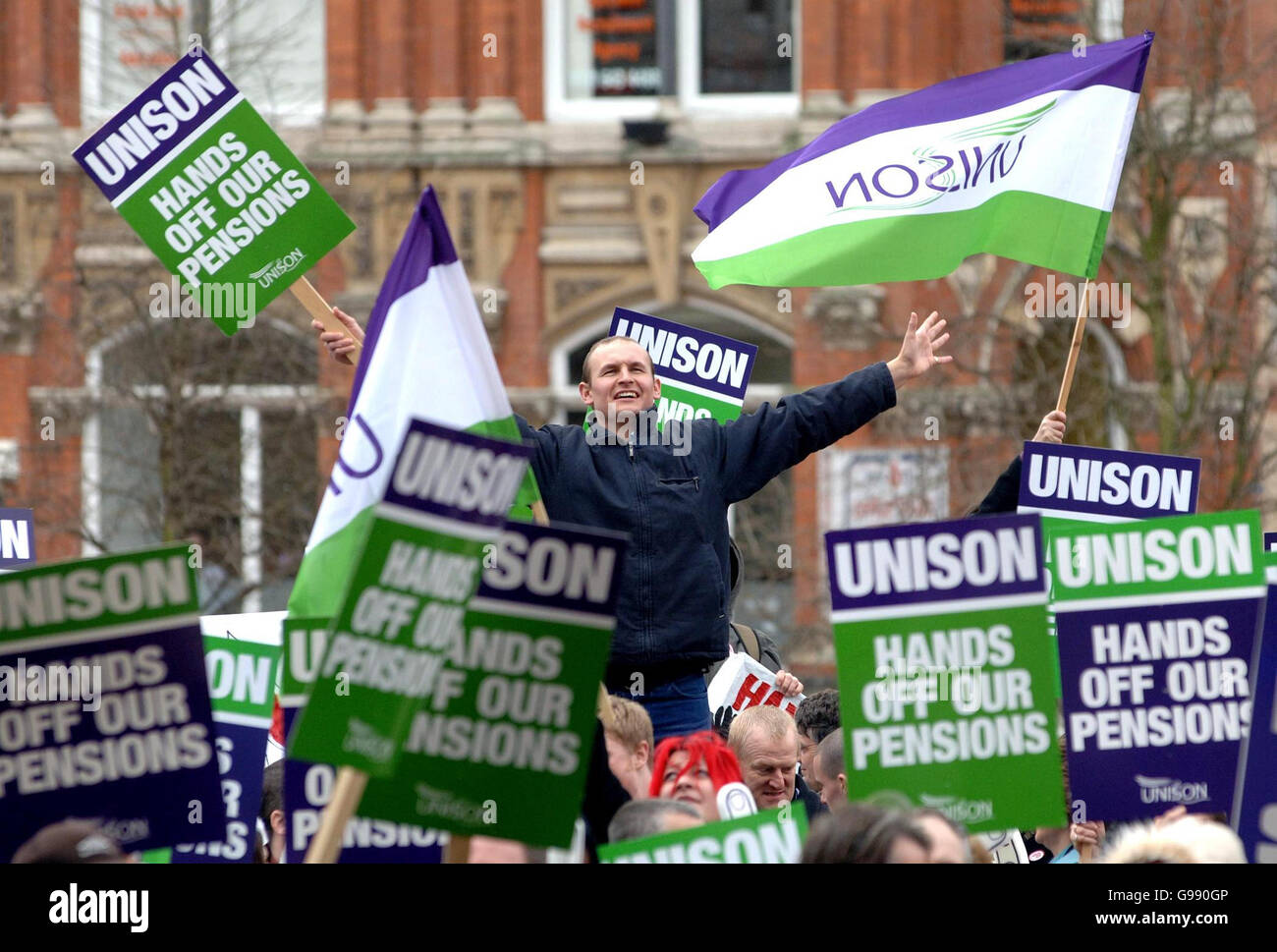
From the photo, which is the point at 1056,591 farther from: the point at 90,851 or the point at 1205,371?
the point at 1205,371

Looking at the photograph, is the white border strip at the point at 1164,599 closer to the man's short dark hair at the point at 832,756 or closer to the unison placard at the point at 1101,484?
the man's short dark hair at the point at 832,756

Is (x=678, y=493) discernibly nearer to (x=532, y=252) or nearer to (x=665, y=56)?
(x=532, y=252)

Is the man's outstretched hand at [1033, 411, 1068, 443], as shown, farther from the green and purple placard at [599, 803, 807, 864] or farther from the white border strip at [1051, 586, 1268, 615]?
the green and purple placard at [599, 803, 807, 864]

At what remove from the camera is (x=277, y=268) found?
18.8ft

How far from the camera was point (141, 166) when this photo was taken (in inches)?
221

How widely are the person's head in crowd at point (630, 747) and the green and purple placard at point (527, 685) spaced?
83cm

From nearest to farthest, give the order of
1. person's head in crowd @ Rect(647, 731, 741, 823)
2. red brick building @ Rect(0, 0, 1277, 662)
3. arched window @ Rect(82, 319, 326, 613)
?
person's head in crowd @ Rect(647, 731, 741, 823)
arched window @ Rect(82, 319, 326, 613)
red brick building @ Rect(0, 0, 1277, 662)

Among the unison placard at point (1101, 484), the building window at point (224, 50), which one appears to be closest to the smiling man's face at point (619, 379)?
the unison placard at point (1101, 484)

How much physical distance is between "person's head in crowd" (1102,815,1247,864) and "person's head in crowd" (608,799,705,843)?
2.65 ft

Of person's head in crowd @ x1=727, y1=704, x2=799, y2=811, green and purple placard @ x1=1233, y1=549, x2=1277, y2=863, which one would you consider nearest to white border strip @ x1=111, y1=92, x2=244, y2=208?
person's head in crowd @ x1=727, y1=704, x2=799, y2=811

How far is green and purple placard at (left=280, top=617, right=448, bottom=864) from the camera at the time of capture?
155 inches

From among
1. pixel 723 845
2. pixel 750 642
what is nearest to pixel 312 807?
pixel 723 845

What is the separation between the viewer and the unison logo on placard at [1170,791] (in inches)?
164
